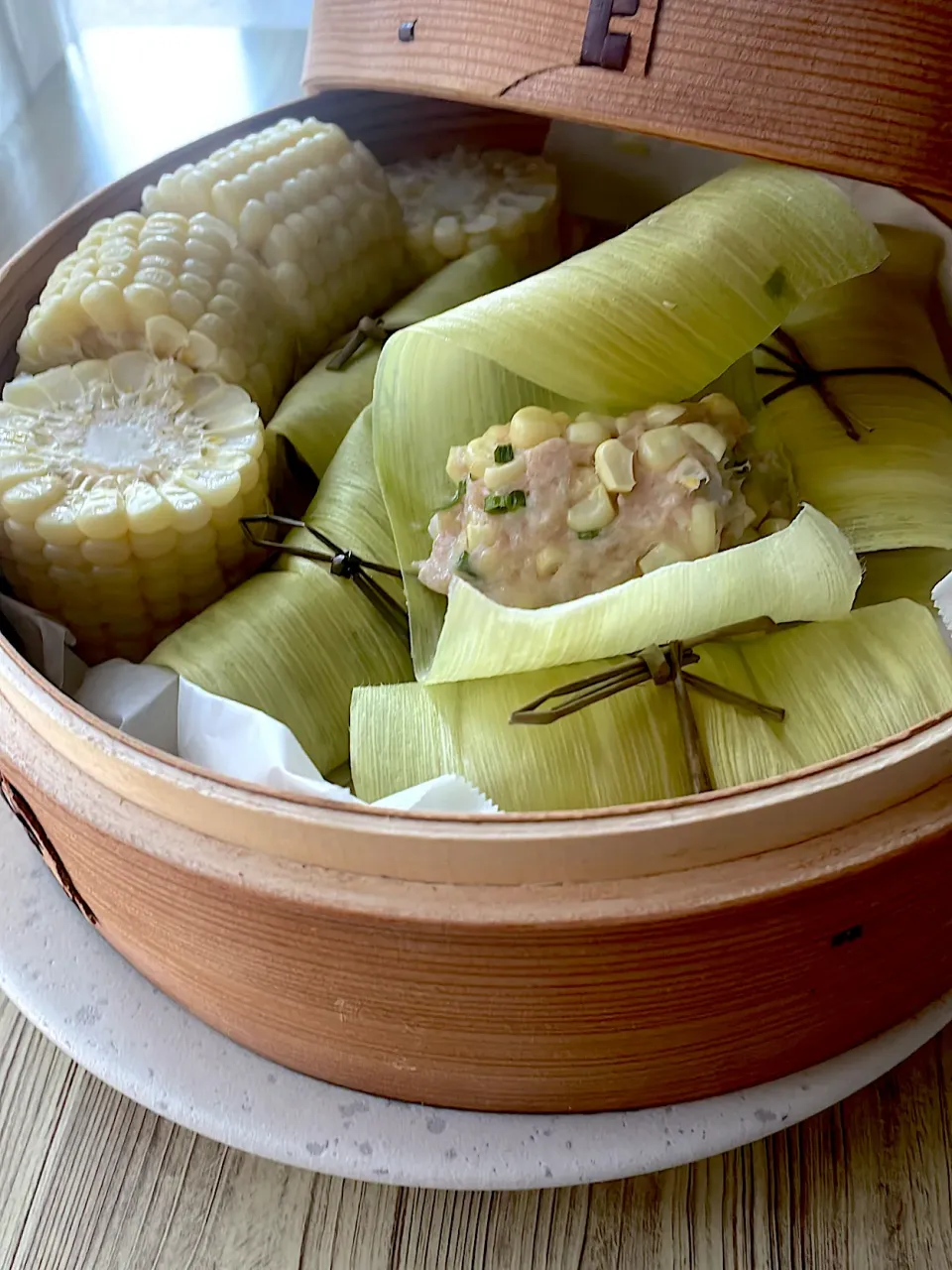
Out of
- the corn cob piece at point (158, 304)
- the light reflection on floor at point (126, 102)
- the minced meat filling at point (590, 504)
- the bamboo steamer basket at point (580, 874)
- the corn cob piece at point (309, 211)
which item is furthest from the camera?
the light reflection on floor at point (126, 102)

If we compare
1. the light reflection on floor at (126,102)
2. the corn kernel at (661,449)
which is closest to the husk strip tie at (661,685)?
the corn kernel at (661,449)

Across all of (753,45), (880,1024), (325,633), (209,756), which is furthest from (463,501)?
(880,1024)

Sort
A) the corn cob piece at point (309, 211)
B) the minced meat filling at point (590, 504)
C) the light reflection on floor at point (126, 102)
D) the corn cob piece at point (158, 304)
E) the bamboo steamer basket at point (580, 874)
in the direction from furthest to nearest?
the light reflection on floor at point (126, 102), the corn cob piece at point (309, 211), the corn cob piece at point (158, 304), the minced meat filling at point (590, 504), the bamboo steamer basket at point (580, 874)

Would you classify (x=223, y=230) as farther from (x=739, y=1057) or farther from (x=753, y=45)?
(x=739, y=1057)

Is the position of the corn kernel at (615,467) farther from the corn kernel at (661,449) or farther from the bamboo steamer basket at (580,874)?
the bamboo steamer basket at (580,874)

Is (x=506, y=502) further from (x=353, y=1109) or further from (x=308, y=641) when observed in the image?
(x=353, y=1109)

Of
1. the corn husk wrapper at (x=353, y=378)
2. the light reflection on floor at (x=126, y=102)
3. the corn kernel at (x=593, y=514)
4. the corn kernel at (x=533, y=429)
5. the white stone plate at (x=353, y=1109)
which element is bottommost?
the light reflection on floor at (x=126, y=102)
